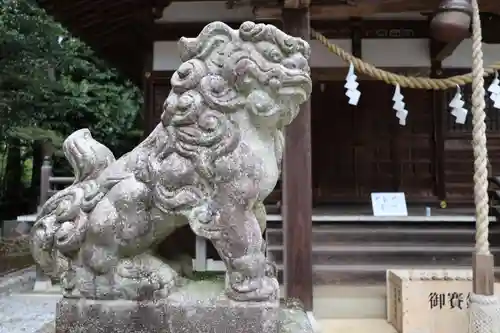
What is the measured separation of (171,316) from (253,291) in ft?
1.21

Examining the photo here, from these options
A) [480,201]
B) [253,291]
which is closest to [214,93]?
[253,291]

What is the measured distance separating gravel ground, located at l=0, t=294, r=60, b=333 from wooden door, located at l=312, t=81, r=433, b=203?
4.43m

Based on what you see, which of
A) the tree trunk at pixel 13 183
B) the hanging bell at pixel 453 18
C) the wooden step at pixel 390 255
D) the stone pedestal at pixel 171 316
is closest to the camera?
the stone pedestal at pixel 171 316

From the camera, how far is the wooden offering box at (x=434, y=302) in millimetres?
4680

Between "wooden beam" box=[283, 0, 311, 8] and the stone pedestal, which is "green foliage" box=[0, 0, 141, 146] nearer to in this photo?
"wooden beam" box=[283, 0, 311, 8]

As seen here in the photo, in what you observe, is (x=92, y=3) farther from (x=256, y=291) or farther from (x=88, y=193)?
(x=256, y=291)

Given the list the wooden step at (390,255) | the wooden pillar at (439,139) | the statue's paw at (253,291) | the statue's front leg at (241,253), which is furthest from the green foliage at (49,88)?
the statue's paw at (253,291)

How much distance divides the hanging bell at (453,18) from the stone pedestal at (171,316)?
103 inches

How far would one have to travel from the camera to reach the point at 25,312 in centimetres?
610

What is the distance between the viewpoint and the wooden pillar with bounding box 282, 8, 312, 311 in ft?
14.9

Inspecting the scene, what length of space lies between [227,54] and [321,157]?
5853mm

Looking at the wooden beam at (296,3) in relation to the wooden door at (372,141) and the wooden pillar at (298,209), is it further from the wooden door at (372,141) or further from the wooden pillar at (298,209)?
the wooden door at (372,141)

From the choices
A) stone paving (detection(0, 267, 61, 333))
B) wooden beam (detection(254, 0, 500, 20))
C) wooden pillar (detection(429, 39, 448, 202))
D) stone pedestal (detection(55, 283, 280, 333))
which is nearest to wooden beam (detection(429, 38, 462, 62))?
wooden pillar (detection(429, 39, 448, 202))

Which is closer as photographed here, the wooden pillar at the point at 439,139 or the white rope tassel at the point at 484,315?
the white rope tassel at the point at 484,315
